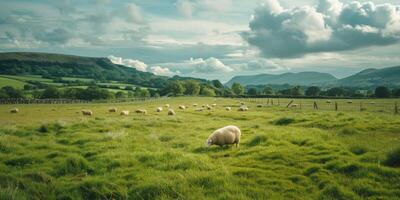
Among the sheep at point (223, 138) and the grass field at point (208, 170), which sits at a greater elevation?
the sheep at point (223, 138)

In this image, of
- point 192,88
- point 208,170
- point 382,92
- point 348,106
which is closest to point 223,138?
point 208,170

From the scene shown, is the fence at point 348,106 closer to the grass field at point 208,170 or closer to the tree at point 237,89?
the grass field at point 208,170

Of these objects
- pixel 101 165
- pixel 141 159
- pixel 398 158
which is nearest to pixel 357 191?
pixel 398 158

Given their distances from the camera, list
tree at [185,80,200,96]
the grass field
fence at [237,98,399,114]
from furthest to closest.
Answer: tree at [185,80,200,96]
fence at [237,98,399,114]
the grass field

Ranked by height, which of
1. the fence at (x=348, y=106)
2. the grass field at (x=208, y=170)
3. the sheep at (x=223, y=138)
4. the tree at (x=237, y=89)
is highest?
the tree at (x=237, y=89)

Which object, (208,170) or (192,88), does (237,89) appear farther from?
(208,170)

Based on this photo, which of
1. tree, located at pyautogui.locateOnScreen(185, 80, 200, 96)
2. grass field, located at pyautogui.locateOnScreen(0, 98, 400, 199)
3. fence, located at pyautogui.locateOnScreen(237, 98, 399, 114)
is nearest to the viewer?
grass field, located at pyautogui.locateOnScreen(0, 98, 400, 199)

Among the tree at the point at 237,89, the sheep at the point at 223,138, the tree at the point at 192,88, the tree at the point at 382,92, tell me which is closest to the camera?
the sheep at the point at 223,138

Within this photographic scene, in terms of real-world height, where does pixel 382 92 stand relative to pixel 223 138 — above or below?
above

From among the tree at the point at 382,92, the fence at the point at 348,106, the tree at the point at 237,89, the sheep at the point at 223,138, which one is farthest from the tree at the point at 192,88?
the sheep at the point at 223,138

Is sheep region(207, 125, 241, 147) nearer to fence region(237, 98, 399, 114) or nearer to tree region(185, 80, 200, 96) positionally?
fence region(237, 98, 399, 114)

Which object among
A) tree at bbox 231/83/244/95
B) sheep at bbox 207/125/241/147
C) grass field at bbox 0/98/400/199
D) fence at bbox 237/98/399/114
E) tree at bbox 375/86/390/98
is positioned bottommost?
fence at bbox 237/98/399/114

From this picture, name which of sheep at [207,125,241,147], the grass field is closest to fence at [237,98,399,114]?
sheep at [207,125,241,147]

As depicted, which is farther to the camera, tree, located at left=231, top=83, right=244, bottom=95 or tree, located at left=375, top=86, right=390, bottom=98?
tree, located at left=231, top=83, right=244, bottom=95
